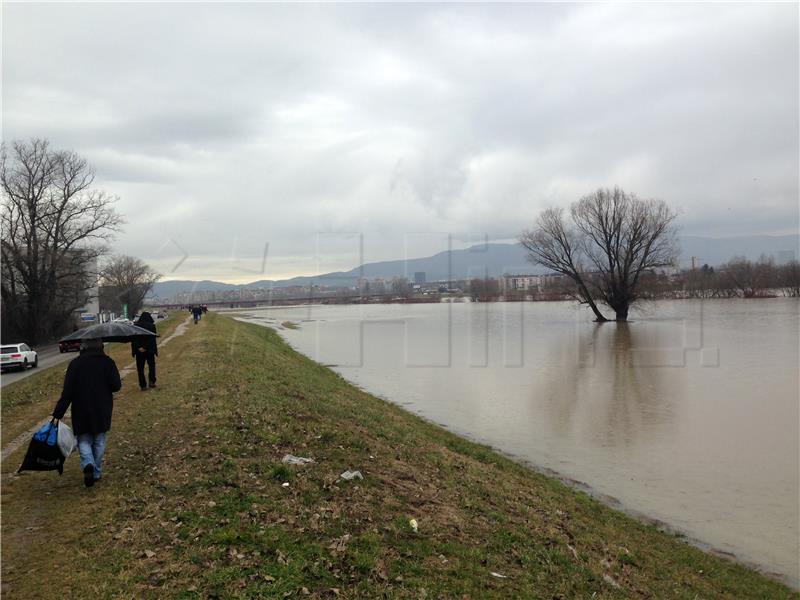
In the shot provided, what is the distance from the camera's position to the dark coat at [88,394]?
7.46 metres

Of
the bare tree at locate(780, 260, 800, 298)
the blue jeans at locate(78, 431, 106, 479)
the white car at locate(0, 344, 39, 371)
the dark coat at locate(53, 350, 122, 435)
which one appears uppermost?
the bare tree at locate(780, 260, 800, 298)

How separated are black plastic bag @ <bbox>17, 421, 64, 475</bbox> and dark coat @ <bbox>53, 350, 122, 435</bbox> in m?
0.31

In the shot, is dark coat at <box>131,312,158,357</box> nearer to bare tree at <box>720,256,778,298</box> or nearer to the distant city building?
the distant city building

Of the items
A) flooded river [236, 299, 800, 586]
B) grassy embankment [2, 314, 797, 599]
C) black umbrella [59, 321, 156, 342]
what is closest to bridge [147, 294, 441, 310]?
flooded river [236, 299, 800, 586]

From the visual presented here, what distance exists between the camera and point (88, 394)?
7539mm

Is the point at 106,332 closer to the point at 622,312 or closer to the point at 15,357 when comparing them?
the point at 15,357

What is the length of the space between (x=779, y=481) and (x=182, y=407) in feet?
45.8

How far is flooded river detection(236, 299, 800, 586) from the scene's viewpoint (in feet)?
37.2

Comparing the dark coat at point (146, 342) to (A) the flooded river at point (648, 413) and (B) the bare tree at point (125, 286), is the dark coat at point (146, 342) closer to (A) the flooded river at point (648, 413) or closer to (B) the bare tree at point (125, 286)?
(A) the flooded river at point (648, 413)

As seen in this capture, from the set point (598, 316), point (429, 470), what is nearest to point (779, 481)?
point (429, 470)

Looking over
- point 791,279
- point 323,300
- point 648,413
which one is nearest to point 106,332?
point 648,413

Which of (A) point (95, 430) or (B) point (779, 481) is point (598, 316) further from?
(A) point (95, 430)

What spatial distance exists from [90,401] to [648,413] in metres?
18.4

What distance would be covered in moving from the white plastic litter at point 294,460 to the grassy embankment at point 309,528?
0.16 m
